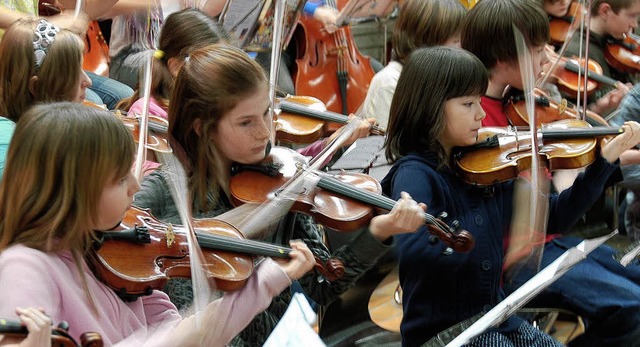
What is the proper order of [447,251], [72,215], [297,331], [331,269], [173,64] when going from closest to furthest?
[297,331] → [72,215] → [331,269] → [447,251] → [173,64]

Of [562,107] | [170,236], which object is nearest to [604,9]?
[562,107]

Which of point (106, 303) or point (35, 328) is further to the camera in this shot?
point (106, 303)

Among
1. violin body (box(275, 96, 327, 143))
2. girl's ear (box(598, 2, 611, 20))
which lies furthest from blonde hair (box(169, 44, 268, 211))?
girl's ear (box(598, 2, 611, 20))

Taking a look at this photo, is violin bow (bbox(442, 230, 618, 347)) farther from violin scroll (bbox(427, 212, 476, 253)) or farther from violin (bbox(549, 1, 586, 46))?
violin (bbox(549, 1, 586, 46))

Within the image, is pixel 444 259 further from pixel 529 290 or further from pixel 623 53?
pixel 623 53

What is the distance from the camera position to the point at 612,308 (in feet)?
7.85

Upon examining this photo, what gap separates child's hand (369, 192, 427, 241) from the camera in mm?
1840

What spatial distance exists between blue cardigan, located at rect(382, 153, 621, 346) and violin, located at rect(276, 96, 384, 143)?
60 centimetres

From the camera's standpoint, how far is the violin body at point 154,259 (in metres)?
1.48

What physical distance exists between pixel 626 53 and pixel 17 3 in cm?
219

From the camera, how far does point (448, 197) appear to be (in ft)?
6.73

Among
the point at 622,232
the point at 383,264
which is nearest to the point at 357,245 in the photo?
the point at 383,264

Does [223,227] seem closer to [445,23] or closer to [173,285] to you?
[173,285]

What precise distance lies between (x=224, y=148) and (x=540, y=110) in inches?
43.2
